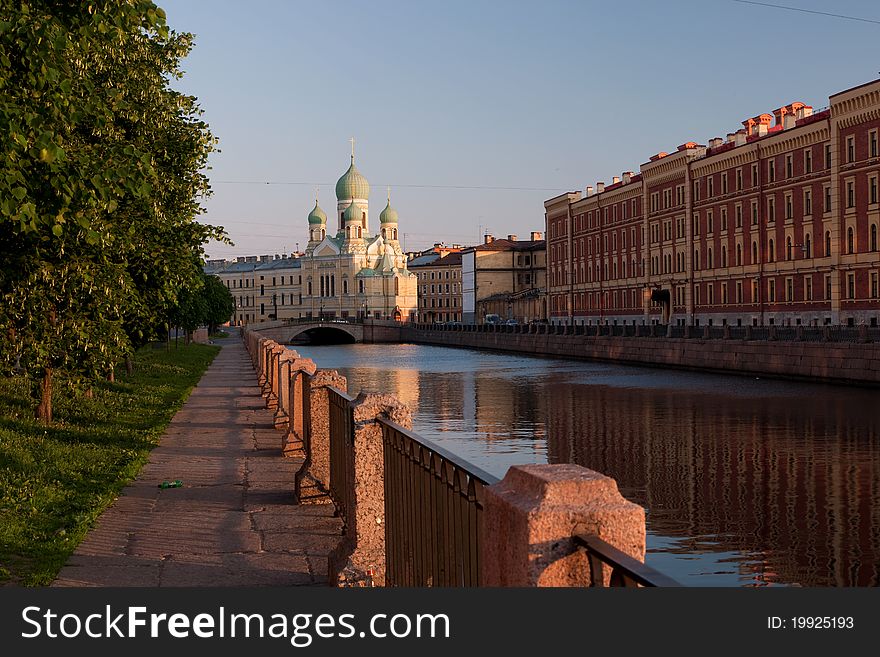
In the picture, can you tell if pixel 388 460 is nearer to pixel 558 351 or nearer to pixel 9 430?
pixel 9 430

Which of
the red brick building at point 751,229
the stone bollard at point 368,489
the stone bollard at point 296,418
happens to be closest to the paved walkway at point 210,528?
the stone bollard at point 296,418

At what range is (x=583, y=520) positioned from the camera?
371cm

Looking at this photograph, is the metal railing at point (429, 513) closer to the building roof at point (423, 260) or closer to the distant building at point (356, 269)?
the distant building at point (356, 269)

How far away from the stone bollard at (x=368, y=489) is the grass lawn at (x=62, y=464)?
7.37 feet

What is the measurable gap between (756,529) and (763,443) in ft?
36.3

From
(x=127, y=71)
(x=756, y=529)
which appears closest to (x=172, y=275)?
(x=127, y=71)

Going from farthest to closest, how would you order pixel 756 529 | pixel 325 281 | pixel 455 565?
1. pixel 325 281
2. pixel 756 529
3. pixel 455 565

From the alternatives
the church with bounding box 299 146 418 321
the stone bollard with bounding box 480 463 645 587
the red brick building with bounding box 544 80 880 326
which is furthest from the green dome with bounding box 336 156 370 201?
the stone bollard with bounding box 480 463 645 587

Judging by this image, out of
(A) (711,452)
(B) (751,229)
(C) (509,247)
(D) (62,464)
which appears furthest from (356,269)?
(D) (62,464)

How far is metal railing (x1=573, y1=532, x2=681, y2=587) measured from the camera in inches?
131

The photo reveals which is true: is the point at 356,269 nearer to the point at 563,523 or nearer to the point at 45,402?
the point at 45,402

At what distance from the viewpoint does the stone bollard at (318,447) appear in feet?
37.4

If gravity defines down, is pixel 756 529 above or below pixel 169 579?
below

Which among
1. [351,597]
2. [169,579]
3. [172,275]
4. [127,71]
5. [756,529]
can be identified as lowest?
[756,529]
